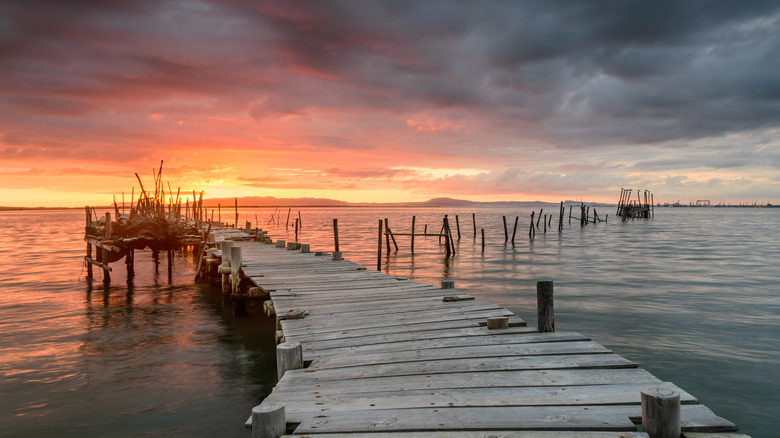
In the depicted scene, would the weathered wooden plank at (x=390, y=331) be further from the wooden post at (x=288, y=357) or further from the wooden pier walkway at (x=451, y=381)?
the wooden post at (x=288, y=357)

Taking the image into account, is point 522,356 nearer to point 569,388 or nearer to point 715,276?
point 569,388

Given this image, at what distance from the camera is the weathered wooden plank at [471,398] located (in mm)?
4336

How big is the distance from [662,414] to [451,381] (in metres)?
1.99

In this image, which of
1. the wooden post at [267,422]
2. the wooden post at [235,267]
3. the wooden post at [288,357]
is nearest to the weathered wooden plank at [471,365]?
the wooden post at [288,357]

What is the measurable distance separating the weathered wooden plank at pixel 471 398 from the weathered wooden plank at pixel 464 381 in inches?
3.5

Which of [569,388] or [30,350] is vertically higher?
[569,388]

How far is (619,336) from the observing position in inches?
477

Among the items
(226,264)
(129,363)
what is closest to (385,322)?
(129,363)

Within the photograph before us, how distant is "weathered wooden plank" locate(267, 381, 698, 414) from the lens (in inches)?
171

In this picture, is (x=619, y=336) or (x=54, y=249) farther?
(x=54, y=249)

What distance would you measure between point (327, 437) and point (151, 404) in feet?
18.4

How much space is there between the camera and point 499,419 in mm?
4059

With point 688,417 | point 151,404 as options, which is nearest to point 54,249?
point 151,404

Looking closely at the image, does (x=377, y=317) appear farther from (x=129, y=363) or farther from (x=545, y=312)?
(x=129, y=363)
